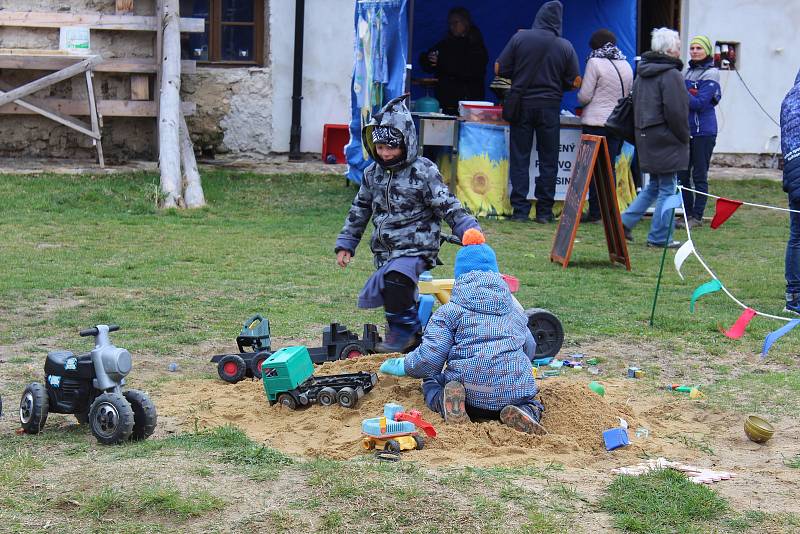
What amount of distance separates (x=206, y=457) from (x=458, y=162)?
368 inches

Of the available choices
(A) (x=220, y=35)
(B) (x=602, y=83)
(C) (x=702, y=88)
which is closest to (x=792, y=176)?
(C) (x=702, y=88)

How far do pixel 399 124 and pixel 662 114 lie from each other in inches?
216

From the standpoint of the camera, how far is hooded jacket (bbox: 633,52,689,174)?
12062 millimetres

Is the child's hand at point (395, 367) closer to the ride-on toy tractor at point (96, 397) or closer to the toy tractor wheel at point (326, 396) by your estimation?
the toy tractor wheel at point (326, 396)

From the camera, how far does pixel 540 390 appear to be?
6594mm

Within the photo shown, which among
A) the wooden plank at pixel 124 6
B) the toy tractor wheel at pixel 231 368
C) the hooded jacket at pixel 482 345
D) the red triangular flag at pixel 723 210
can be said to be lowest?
the toy tractor wheel at pixel 231 368

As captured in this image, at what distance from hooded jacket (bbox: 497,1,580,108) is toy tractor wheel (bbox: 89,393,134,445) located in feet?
29.8

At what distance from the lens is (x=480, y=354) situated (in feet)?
19.9

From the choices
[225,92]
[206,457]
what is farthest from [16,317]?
[225,92]

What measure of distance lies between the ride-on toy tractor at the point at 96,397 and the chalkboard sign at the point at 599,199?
6101 mm

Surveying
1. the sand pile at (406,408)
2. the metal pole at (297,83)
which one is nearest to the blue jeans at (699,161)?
the metal pole at (297,83)

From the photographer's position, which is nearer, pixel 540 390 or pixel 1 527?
pixel 1 527

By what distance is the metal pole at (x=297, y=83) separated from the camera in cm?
1747

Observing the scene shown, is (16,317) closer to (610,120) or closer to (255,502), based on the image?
(255,502)
